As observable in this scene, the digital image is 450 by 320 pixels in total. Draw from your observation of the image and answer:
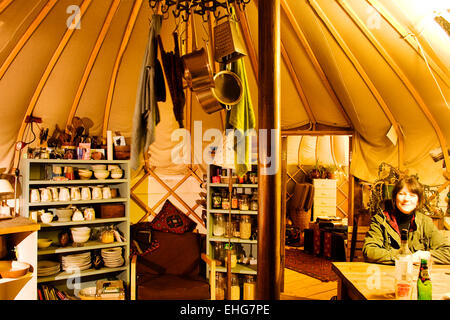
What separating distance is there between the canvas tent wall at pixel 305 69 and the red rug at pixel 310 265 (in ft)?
5.21

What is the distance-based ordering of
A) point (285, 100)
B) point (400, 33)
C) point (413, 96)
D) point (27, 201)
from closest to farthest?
point (400, 33), point (413, 96), point (27, 201), point (285, 100)

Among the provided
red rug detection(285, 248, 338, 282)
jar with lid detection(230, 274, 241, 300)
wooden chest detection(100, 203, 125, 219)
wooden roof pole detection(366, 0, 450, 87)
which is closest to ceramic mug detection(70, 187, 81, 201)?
wooden chest detection(100, 203, 125, 219)

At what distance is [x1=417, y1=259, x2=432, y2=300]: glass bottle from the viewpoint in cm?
133

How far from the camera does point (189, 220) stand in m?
3.59

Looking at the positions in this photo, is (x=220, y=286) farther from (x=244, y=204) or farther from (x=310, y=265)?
(x=310, y=265)

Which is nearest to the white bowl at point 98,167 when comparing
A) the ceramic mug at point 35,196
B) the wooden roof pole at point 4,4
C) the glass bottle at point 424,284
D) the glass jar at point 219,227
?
the ceramic mug at point 35,196

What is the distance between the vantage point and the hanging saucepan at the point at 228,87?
1.79 meters

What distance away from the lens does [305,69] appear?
2906 mm

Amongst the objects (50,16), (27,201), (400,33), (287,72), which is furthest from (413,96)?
(27,201)

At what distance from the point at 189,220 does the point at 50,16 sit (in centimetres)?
226

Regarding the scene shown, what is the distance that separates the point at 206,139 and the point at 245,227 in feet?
3.61

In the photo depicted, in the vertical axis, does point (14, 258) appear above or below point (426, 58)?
below

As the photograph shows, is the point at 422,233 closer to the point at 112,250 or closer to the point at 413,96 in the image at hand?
the point at 413,96

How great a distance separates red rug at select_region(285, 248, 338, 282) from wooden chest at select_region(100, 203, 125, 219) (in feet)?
8.03
